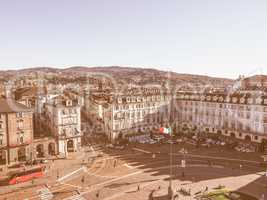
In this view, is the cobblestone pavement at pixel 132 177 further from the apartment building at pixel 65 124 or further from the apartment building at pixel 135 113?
the apartment building at pixel 135 113

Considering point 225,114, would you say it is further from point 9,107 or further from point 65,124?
point 9,107

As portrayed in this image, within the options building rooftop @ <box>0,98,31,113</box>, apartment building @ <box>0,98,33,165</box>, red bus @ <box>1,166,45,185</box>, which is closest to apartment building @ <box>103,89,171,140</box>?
apartment building @ <box>0,98,33,165</box>

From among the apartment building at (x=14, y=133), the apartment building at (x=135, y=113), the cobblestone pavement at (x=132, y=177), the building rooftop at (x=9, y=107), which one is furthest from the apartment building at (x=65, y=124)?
the apartment building at (x=135, y=113)

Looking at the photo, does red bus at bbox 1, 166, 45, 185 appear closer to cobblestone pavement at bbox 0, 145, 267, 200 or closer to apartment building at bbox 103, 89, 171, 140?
cobblestone pavement at bbox 0, 145, 267, 200

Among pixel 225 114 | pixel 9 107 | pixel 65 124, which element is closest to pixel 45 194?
pixel 65 124

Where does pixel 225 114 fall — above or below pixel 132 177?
above
